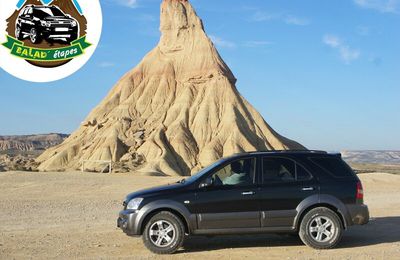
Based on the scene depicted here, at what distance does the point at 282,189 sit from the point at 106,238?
3.77 meters

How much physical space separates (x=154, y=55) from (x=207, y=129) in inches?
615

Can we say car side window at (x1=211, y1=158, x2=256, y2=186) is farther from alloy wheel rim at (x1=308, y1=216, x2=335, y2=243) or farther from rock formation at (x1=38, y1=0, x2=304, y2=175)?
rock formation at (x1=38, y1=0, x2=304, y2=175)

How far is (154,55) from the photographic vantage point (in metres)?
68.5

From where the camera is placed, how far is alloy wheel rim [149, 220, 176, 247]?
8703mm

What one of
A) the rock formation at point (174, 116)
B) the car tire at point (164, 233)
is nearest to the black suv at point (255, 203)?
the car tire at point (164, 233)

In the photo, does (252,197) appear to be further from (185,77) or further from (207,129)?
(185,77)

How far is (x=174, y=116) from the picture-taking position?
59.8 meters

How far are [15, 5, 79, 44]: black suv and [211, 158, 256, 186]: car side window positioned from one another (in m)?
14.1

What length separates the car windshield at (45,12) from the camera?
22375mm

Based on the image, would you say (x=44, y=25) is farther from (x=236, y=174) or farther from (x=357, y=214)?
(x=357, y=214)

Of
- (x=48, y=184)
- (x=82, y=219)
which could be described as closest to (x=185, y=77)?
(x=48, y=184)

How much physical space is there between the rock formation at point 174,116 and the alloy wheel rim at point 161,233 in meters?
40.3

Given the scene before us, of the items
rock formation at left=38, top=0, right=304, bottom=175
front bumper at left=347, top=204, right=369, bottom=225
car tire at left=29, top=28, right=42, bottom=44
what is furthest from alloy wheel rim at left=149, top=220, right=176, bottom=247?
rock formation at left=38, top=0, right=304, bottom=175

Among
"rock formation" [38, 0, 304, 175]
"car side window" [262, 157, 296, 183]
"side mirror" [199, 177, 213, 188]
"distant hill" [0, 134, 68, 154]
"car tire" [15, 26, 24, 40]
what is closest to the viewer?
"side mirror" [199, 177, 213, 188]
